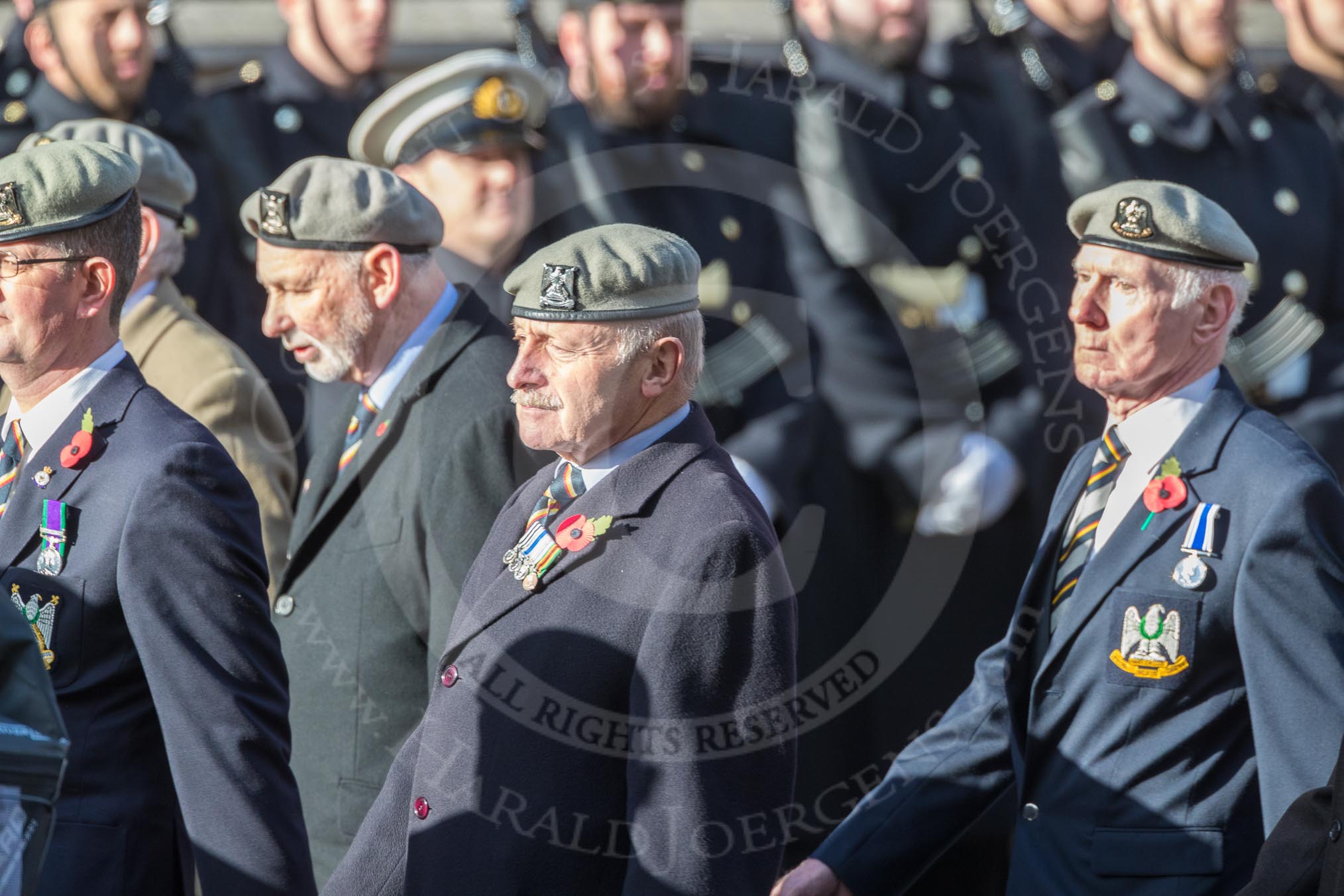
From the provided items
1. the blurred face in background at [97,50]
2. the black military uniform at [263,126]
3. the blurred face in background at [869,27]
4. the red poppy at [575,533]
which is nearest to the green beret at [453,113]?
the black military uniform at [263,126]

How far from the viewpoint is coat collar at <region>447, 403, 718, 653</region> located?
279 cm

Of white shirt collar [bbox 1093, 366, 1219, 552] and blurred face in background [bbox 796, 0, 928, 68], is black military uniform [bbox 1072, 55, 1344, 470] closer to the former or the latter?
blurred face in background [bbox 796, 0, 928, 68]

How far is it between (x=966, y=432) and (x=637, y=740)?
277 cm

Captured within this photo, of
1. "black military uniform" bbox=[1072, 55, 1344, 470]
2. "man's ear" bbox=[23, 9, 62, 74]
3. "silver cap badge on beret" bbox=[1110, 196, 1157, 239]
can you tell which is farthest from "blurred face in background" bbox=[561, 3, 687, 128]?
"silver cap badge on beret" bbox=[1110, 196, 1157, 239]

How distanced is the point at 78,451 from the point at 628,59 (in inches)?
105

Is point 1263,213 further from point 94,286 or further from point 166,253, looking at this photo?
point 94,286

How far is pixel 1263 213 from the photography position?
221 inches

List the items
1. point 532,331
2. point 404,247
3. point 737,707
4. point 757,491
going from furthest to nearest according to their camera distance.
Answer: point 757,491 → point 404,247 → point 532,331 → point 737,707

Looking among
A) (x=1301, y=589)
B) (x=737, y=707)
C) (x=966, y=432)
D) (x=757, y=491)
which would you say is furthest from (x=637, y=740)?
(x=966, y=432)

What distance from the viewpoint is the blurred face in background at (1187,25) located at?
5602 mm

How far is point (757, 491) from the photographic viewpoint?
4891 mm

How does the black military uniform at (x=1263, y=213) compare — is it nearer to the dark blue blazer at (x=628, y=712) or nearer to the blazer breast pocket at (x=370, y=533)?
the blazer breast pocket at (x=370, y=533)

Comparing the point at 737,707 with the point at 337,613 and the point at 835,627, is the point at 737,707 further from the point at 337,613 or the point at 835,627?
the point at 835,627

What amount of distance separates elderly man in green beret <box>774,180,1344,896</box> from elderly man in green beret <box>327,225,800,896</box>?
30.5 inches
